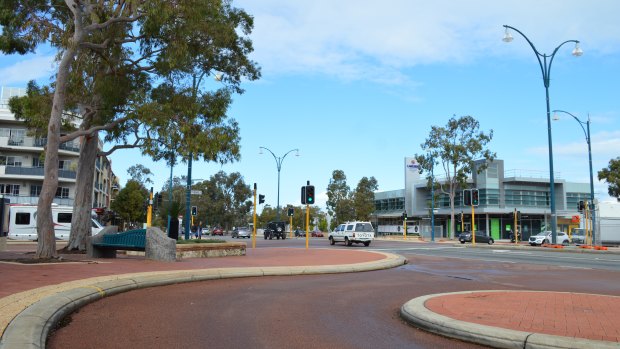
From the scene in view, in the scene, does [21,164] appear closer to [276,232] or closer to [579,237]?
[276,232]

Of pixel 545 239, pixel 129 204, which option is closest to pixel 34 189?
pixel 129 204

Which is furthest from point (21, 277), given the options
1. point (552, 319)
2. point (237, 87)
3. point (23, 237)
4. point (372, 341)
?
point (23, 237)

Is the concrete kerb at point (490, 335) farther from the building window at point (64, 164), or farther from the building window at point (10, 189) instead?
the building window at point (64, 164)

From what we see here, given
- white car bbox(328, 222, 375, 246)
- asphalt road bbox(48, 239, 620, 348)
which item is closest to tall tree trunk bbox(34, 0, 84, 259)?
asphalt road bbox(48, 239, 620, 348)

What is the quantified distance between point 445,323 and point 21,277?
8607mm

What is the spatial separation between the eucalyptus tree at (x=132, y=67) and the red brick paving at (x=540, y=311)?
32.7 ft

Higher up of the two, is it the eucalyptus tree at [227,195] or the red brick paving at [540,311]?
the eucalyptus tree at [227,195]

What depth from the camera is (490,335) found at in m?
5.96

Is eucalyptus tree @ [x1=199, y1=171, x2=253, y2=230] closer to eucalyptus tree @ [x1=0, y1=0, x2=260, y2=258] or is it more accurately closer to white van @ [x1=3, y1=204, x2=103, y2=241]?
white van @ [x1=3, y1=204, x2=103, y2=241]

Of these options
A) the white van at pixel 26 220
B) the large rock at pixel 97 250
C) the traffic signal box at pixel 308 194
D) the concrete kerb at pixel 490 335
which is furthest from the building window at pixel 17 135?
the concrete kerb at pixel 490 335

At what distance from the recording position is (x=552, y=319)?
271 inches

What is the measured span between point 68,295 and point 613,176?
180ft

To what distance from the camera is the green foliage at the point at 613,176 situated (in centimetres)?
5019

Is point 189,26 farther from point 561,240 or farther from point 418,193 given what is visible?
point 418,193
